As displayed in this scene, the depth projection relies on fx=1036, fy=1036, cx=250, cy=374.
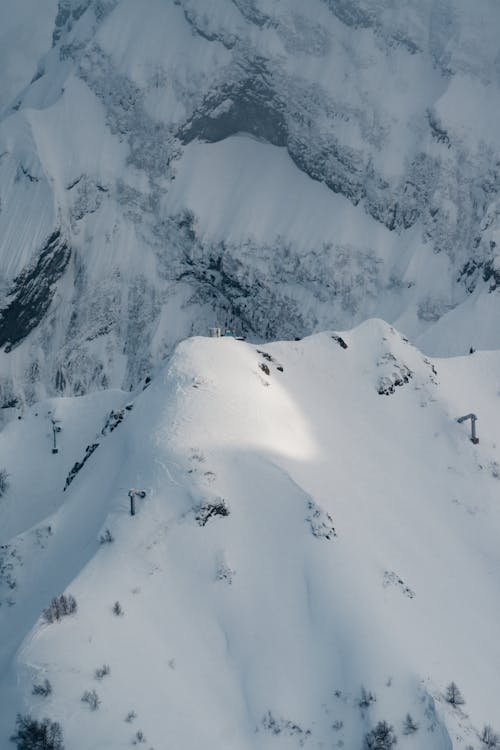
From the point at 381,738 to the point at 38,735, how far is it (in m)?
10.7

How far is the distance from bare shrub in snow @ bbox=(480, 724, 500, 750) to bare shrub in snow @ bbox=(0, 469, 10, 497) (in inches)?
1263

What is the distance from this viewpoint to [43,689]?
33.0 meters

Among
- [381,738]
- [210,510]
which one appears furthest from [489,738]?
[210,510]

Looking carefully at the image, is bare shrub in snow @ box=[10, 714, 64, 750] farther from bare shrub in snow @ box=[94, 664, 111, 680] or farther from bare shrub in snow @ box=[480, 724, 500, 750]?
bare shrub in snow @ box=[480, 724, 500, 750]

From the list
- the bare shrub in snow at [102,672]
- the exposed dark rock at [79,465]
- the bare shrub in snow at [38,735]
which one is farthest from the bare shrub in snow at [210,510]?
the exposed dark rock at [79,465]

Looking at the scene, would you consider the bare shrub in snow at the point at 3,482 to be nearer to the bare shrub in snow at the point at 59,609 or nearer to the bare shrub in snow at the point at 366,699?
the bare shrub in snow at the point at 59,609

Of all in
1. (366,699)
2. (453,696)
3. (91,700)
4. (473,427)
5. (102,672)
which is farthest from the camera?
(473,427)

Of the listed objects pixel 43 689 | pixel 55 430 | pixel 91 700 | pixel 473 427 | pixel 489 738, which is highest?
pixel 473 427

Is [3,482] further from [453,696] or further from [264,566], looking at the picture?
[453,696]

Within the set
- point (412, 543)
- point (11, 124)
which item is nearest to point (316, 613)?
point (412, 543)

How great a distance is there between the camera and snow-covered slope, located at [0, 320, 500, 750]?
33.8m

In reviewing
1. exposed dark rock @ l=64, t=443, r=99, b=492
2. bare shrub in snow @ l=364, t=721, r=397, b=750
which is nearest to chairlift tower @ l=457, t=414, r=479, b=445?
exposed dark rock @ l=64, t=443, r=99, b=492

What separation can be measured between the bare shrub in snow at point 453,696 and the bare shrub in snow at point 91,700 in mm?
11425

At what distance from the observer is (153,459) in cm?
4394
